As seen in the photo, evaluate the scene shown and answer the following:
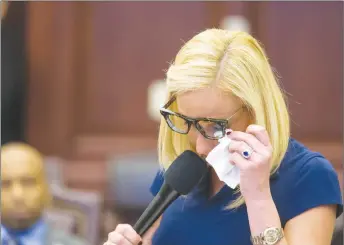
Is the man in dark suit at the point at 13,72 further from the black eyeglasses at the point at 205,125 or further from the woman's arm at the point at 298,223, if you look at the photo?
the woman's arm at the point at 298,223

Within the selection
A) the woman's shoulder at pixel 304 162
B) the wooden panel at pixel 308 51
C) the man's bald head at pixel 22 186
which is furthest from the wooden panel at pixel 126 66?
the woman's shoulder at pixel 304 162

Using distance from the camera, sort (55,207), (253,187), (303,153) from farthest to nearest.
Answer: (55,207) < (303,153) < (253,187)

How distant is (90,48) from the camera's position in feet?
12.4

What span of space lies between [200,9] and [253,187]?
9.14ft

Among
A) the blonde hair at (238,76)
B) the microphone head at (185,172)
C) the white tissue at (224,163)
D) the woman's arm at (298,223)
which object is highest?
the blonde hair at (238,76)

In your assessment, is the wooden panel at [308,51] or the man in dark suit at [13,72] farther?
the man in dark suit at [13,72]

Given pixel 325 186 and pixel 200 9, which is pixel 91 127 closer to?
pixel 200 9

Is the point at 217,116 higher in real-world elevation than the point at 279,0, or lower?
higher

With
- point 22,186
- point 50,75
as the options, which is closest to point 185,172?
point 22,186

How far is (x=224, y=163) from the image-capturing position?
1.00m

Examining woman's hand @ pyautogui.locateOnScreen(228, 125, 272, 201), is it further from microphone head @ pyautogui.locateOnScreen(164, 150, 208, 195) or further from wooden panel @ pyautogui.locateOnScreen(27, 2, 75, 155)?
wooden panel @ pyautogui.locateOnScreen(27, 2, 75, 155)

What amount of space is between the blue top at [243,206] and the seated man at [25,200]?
893 millimetres

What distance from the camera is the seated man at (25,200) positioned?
200cm

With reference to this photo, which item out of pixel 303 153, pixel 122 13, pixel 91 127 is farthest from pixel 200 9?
pixel 303 153
